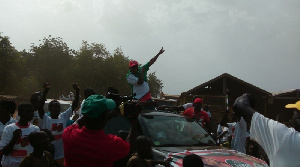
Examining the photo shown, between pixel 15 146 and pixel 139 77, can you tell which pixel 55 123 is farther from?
pixel 139 77

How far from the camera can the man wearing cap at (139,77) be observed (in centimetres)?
761

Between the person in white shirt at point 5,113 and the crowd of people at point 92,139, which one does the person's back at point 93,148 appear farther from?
the person in white shirt at point 5,113

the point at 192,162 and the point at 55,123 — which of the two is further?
the point at 55,123

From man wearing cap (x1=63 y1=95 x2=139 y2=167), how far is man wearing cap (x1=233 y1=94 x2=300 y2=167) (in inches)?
42.4

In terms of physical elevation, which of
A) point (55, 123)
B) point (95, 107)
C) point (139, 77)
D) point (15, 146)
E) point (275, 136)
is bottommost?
point (15, 146)

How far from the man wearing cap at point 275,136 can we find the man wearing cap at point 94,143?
108cm

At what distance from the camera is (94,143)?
278cm

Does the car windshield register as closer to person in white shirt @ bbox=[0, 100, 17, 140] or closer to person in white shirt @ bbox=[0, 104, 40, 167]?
person in white shirt @ bbox=[0, 104, 40, 167]

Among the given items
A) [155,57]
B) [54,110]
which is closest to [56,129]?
[54,110]

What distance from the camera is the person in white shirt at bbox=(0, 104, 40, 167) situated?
4.50m

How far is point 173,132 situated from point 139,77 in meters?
2.15

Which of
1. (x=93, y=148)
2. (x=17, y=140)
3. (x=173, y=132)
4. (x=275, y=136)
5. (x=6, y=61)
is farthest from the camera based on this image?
(x=6, y=61)

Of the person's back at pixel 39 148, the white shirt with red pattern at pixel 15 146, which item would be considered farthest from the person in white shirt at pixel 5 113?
the person's back at pixel 39 148

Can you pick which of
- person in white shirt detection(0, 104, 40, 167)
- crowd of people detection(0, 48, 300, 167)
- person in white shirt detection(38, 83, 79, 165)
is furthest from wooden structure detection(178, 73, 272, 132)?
person in white shirt detection(0, 104, 40, 167)
